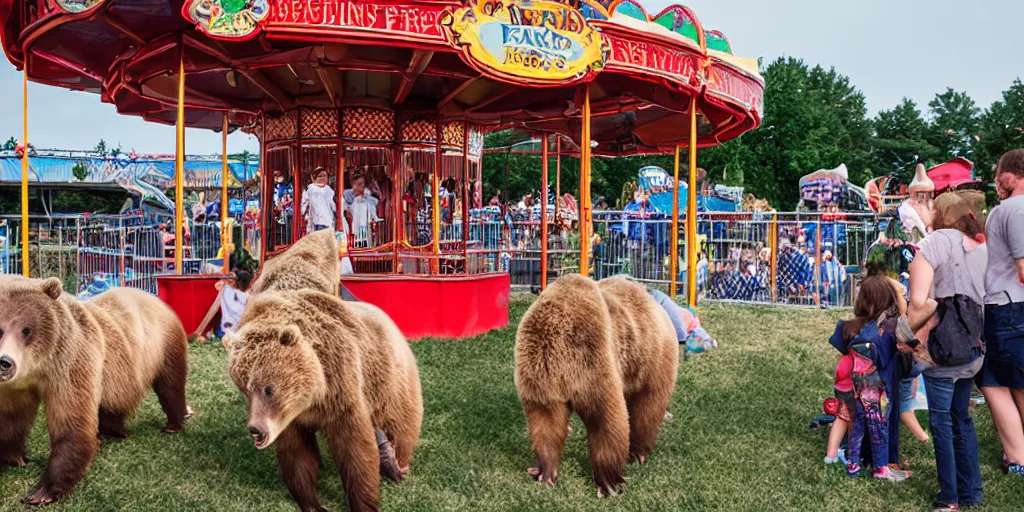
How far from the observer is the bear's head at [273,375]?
3652mm

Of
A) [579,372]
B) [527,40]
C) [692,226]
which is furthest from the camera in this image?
[692,226]

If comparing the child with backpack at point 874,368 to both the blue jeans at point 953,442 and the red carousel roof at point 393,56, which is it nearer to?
the blue jeans at point 953,442

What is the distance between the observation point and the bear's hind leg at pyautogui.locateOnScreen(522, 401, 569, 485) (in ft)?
15.5

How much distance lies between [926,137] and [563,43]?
4062 cm

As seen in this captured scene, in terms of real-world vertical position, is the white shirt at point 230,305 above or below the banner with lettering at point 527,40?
below

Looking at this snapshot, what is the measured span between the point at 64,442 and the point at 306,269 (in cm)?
171

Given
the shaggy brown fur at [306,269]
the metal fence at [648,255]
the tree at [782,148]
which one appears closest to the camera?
the shaggy brown fur at [306,269]

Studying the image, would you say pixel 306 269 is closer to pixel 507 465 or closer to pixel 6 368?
pixel 6 368

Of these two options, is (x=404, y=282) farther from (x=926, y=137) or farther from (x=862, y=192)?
(x=926, y=137)

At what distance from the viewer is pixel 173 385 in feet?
19.1

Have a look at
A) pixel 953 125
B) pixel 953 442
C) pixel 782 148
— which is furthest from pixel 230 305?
pixel 953 125

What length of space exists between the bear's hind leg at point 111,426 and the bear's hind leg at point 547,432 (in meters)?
3.09

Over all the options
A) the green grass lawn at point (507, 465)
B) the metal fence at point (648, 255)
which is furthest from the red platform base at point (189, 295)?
the metal fence at point (648, 255)

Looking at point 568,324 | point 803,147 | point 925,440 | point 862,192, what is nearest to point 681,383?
point 925,440
